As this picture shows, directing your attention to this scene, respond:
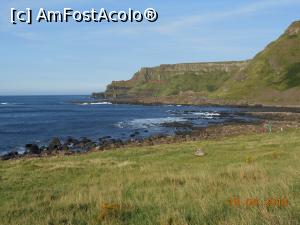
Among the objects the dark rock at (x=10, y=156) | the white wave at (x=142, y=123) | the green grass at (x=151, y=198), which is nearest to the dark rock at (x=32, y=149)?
the dark rock at (x=10, y=156)

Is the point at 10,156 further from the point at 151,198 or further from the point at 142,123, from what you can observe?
the point at 142,123

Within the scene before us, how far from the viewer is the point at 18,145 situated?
5872cm

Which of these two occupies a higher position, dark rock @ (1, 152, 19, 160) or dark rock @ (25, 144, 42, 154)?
dark rock @ (1, 152, 19, 160)

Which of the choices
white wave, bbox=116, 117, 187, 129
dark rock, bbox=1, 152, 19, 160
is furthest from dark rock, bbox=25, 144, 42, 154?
white wave, bbox=116, 117, 187, 129

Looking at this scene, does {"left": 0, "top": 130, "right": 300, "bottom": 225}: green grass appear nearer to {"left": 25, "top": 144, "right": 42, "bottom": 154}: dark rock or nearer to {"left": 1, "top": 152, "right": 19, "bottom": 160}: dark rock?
{"left": 1, "top": 152, "right": 19, "bottom": 160}: dark rock

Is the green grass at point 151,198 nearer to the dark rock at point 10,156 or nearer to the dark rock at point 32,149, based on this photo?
the dark rock at point 10,156

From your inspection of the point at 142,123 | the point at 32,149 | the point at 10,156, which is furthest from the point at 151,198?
the point at 142,123

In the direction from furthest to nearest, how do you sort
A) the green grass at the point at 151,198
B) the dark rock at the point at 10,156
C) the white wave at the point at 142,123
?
the white wave at the point at 142,123, the dark rock at the point at 10,156, the green grass at the point at 151,198

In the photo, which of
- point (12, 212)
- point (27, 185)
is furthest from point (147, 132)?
point (12, 212)

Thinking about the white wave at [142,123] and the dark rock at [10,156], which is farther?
the white wave at [142,123]

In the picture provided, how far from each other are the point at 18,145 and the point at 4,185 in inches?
1610

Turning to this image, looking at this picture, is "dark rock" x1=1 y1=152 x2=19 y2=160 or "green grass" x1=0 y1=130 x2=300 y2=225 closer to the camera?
"green grass" x1=0 y1=130 x2=300 y2=225

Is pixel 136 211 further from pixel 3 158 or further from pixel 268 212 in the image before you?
pixel 3 158

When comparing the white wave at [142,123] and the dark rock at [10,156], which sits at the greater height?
the dark rock at [10,156]
